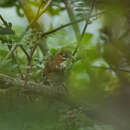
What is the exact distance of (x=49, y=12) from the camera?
1.46 metres

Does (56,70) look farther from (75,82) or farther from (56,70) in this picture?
(75,82)

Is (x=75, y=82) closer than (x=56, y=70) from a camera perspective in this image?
Yes

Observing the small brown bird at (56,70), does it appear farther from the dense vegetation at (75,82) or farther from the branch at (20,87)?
the branch at (20,87)

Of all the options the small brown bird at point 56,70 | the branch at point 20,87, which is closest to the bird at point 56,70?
the small brown bird at point 56,70

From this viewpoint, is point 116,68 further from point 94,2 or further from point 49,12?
point 49,12

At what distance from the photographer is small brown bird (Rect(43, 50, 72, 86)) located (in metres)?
0.85

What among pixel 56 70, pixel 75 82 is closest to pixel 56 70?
pixel 56 70

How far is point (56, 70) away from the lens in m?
0.85

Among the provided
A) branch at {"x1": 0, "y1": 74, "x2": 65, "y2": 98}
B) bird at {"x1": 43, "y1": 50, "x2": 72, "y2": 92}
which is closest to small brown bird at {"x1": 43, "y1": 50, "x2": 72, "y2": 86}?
bird at {"x1": 43, "y1": 50, "x2": 72, "y2": 92}

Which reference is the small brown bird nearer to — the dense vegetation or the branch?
the dense vegetation

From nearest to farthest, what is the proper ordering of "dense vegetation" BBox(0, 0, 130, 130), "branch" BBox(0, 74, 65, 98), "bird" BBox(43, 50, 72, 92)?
"dense vegetation" BBox(0, 0, 130, 130), "branch" BBox(0, 74, 65, 98), "bird" BBox(43, 50, 72, 92)

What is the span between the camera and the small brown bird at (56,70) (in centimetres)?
85

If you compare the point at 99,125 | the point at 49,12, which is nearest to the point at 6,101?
the point at 99,125

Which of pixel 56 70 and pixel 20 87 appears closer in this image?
pixel 20 87
